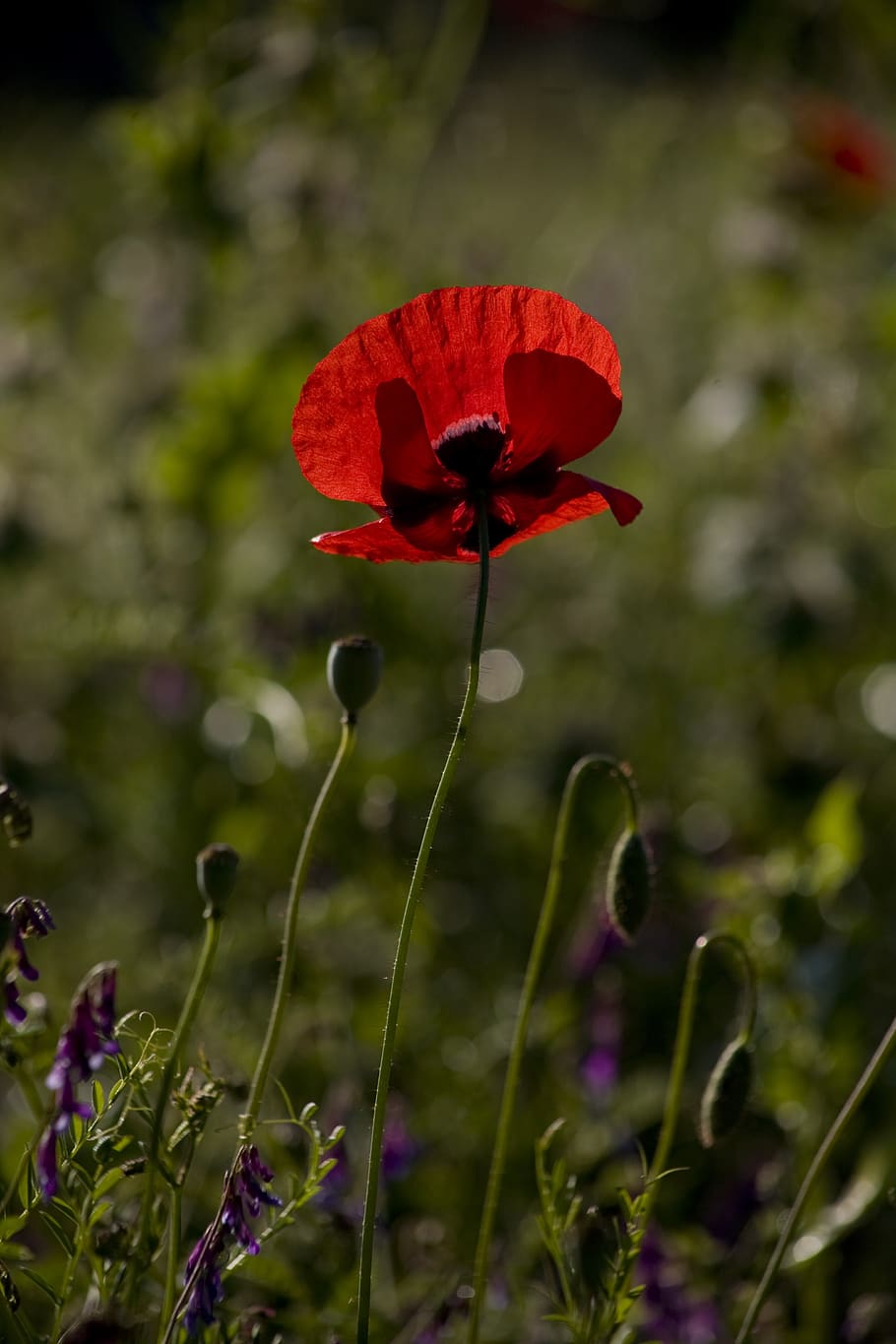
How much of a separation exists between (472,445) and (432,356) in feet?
0.21

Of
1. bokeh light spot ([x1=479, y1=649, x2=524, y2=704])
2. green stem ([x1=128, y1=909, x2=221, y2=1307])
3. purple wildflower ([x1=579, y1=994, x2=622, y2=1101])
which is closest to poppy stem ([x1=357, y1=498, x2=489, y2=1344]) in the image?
green stem ([x1=128, y1=909, x2=221, y2=1307])

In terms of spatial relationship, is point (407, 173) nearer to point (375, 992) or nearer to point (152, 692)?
point (152, 692)

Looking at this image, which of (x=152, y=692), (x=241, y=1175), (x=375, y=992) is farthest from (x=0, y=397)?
(x=241, y=1175)

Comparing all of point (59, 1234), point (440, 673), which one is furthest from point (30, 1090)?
point (440, 673)

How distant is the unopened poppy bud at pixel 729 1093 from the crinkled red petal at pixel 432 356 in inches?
18.1

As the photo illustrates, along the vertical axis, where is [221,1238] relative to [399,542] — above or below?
below

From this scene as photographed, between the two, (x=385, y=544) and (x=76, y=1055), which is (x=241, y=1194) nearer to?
(x=76, y=1055)

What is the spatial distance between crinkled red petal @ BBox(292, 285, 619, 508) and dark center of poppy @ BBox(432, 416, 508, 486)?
0.02m

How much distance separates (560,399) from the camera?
83cm

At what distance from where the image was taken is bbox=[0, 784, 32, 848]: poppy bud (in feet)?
2.48

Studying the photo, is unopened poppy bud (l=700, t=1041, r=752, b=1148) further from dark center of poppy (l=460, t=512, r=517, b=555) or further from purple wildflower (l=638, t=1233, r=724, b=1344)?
dark center of poppy (l=460, t=512, r=517, b=555)

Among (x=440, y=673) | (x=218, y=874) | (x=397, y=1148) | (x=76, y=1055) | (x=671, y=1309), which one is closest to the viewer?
(x=76, y=1055)

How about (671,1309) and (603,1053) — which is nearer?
(671,1309)

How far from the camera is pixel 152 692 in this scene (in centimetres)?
221
